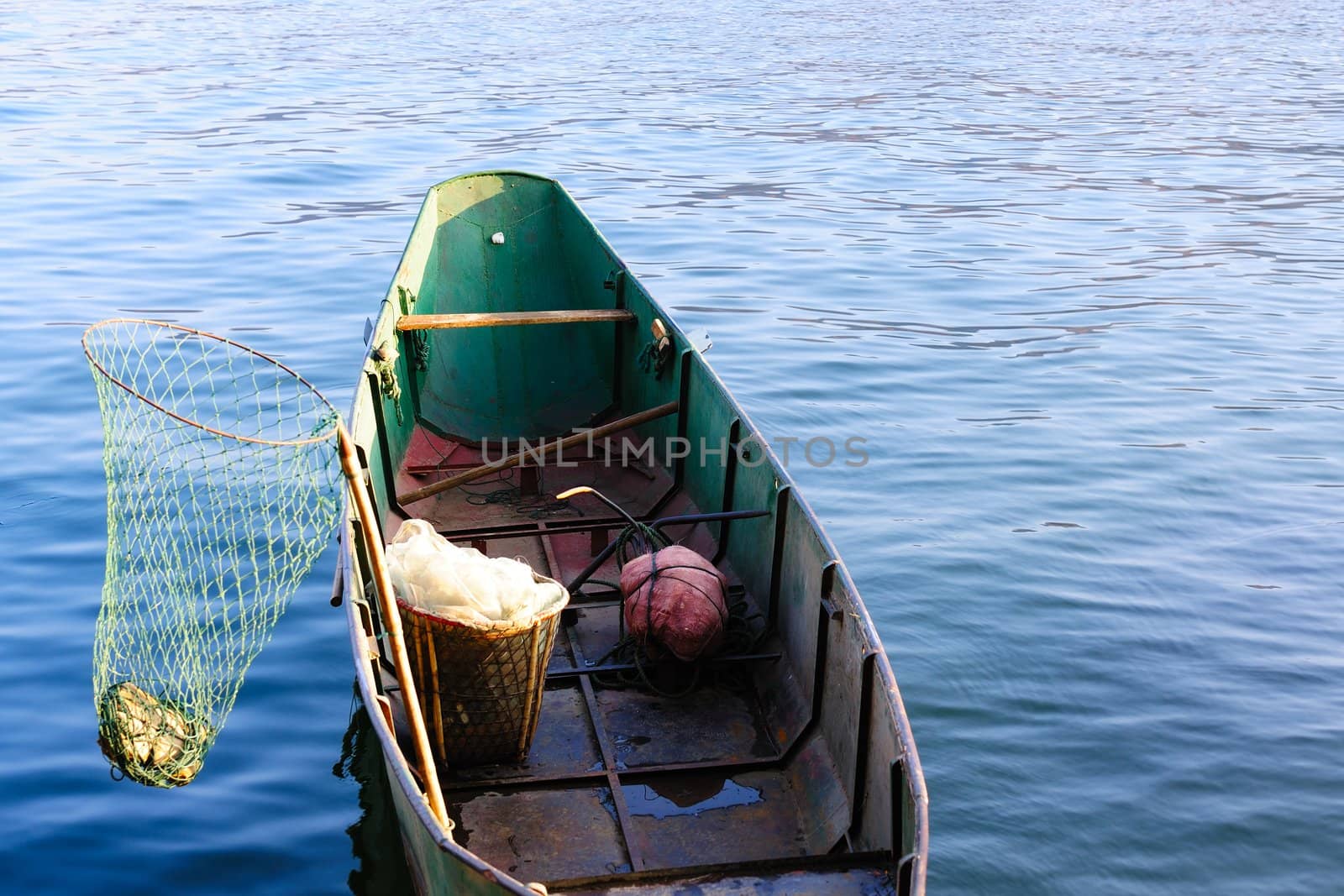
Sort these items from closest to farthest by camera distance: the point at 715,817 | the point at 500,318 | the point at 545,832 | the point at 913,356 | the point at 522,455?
the point at 545,832, the point at 715,817, the point at 522,455, the point at 500,318, the point at 913,356

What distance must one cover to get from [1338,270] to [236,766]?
46.8ft

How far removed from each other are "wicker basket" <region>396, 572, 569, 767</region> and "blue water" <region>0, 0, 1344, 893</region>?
962 mm

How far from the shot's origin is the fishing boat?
171 inches

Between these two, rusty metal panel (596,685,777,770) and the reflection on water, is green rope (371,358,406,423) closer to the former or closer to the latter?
the reflection on water

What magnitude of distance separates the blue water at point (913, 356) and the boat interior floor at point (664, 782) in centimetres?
94

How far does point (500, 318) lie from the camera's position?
8.42m

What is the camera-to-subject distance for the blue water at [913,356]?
605cm

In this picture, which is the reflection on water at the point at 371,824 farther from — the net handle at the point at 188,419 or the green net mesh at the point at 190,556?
the net handle at the point at 188,419

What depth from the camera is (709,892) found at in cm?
424

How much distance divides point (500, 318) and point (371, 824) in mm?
3737

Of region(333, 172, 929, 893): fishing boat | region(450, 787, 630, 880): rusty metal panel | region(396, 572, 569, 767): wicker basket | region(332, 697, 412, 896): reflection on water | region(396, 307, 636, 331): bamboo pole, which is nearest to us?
region(333, 172, 929, 893): fishing boat

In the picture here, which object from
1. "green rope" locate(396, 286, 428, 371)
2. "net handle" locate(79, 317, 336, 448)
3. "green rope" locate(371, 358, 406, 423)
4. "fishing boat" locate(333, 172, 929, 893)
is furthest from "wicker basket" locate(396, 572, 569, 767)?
"green rope" locate(396, 286, 428, 371)

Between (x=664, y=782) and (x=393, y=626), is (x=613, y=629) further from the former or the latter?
(x=393, y=626)

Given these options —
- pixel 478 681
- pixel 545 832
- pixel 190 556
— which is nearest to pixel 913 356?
pixel 190 556
